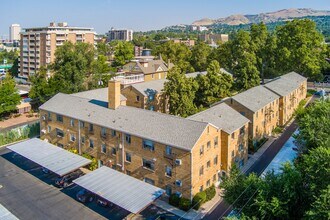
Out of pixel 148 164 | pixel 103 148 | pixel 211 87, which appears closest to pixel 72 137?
pixel 103 148

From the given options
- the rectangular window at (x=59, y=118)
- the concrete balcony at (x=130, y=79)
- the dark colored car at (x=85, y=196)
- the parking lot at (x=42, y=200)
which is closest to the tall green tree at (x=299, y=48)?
the concrete balcony at (x=130, y=79)

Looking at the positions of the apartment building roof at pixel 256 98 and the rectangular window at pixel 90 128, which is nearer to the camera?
the rectangular window at pixel 90 128

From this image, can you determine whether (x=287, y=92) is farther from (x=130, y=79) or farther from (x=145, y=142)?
(x=145, y=142)

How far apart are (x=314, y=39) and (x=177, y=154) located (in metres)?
64.2

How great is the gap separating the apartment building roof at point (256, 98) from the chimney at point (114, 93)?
1650cm

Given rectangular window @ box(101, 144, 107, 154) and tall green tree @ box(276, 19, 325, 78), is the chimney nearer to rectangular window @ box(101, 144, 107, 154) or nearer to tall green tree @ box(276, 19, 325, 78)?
rectangular window @ box(101, 144, 107, 154)

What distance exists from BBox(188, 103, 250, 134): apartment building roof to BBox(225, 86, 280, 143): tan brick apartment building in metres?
3.23

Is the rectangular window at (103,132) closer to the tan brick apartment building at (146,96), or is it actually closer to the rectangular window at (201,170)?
the rectangular window at (201,170)

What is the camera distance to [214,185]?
1374 inches

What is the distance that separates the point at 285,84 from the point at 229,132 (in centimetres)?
3044

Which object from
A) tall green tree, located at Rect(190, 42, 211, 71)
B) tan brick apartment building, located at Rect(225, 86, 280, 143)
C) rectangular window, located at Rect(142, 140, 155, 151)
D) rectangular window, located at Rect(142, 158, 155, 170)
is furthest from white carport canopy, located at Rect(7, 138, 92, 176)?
tall green tree, located at Rect(190, 42, 211, 71)

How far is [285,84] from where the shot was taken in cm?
6047

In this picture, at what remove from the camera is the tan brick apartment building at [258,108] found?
43969 mm

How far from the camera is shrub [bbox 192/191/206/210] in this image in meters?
30.7
